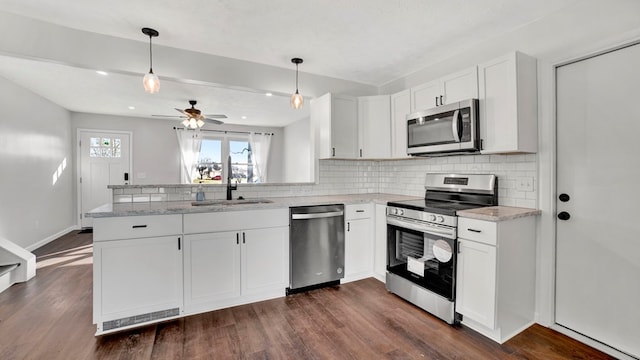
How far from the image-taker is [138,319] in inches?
87.0

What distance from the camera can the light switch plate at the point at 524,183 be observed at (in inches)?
90.0

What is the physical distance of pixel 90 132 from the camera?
19.3 ft

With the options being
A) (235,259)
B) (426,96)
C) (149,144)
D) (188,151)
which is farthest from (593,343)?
(149,144)


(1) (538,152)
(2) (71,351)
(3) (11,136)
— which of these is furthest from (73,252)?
(1) (538,152)

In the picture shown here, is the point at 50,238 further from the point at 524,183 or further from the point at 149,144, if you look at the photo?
the point at 524,183

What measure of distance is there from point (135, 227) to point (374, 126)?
2.64 m

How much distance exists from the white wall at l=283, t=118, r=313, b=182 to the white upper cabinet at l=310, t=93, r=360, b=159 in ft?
10.0

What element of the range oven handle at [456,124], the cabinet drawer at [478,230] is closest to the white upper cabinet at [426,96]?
the range oven handle at [456,124]

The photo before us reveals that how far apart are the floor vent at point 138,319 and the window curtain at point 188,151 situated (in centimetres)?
504

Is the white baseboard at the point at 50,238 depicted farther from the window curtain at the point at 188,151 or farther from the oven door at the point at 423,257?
the oven door at the point at 423,257

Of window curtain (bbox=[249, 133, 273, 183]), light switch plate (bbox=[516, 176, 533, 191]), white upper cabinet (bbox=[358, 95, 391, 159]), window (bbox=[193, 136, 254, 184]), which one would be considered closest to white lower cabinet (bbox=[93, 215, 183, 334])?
white upper cabinet (bbox=[358, 95, 391, 159])

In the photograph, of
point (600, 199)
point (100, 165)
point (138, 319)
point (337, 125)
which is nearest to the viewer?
point (600, 199)

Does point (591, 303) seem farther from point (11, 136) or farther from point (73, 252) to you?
point (11, 136)

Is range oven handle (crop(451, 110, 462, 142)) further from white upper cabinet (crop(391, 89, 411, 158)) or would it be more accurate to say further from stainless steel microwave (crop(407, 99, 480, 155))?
white upper cabinet (crop(391, 89, 411, 158))
